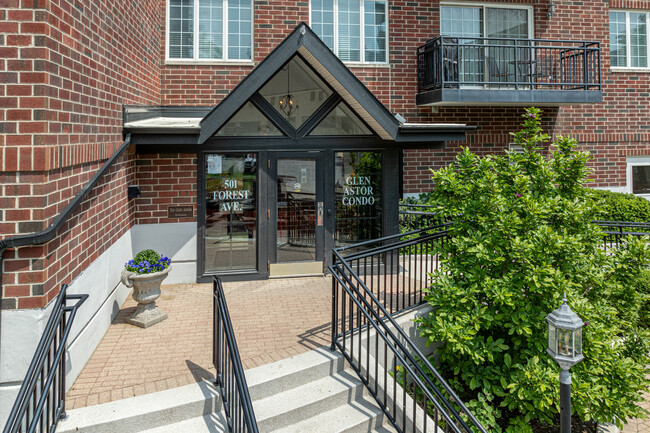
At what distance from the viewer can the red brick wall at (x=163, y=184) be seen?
799 cm

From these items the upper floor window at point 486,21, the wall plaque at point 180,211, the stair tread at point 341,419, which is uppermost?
the upper floor window at point 486,21

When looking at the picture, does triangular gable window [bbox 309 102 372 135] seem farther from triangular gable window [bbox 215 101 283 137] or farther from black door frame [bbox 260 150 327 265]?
triangular gable window [bbox 215 101 283 137]

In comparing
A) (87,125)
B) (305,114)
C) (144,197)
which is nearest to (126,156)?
(144,197)

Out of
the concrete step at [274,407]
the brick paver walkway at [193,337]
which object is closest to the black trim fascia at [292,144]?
the brick paver walkway at [193,337]

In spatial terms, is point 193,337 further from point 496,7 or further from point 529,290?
point 496,7

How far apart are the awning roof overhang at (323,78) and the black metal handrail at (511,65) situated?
2.63m

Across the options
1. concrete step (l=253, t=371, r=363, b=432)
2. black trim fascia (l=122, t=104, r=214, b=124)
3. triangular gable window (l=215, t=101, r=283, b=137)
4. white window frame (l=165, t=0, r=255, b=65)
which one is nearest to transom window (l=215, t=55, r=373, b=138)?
triangular gable window (l=215, t=101, r=283, b=137)

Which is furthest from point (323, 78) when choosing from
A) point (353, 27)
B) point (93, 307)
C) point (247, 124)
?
point (93, 307)

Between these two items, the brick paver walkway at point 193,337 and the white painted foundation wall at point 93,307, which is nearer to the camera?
the white painted foundation wall at point 93,307

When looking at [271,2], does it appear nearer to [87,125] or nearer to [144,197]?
[144,197]

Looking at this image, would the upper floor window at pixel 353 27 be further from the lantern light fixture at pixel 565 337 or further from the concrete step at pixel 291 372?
the lantern light fixture at pixel 565 337

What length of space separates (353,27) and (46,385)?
9.16 m

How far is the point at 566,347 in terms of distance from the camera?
12.9 ft

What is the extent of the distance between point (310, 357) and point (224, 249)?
373cm
